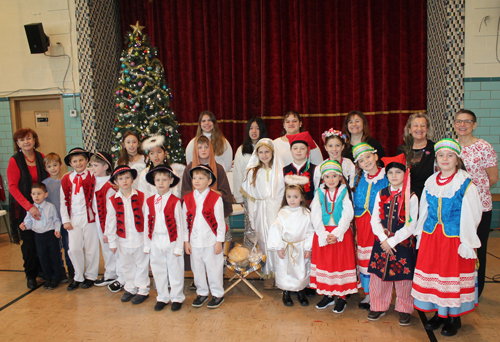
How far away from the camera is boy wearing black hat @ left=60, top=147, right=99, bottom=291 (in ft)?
11.9

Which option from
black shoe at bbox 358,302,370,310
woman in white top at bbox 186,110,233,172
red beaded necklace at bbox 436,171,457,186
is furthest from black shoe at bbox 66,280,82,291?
red beaded necklace at bbox 436,171,457,186

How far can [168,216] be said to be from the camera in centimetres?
311

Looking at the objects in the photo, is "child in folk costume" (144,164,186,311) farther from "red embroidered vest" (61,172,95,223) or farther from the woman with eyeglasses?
the woman with eyeglasses

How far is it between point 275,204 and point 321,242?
0.66 m

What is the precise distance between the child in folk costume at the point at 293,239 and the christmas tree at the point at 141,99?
3263 mm

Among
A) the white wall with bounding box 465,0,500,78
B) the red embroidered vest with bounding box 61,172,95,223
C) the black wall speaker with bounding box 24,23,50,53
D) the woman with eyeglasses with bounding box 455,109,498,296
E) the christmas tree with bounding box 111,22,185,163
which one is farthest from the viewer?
the black wall speaker with bounding box 24,23,50,53

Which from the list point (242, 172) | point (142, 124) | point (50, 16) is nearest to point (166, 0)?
point (50, 16)

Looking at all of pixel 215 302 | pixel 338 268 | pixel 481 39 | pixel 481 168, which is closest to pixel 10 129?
pixel 215 302

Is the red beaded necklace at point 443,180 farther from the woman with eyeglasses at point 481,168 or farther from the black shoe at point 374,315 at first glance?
the black shoe at point 374,315

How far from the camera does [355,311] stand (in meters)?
3.04

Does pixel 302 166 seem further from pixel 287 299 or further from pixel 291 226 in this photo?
pixel 287 299

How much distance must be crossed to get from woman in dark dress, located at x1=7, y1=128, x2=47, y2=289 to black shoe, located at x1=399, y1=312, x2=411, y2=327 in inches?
140

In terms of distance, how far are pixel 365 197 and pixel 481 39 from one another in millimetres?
4184

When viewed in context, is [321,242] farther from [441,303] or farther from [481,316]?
[481,316]
